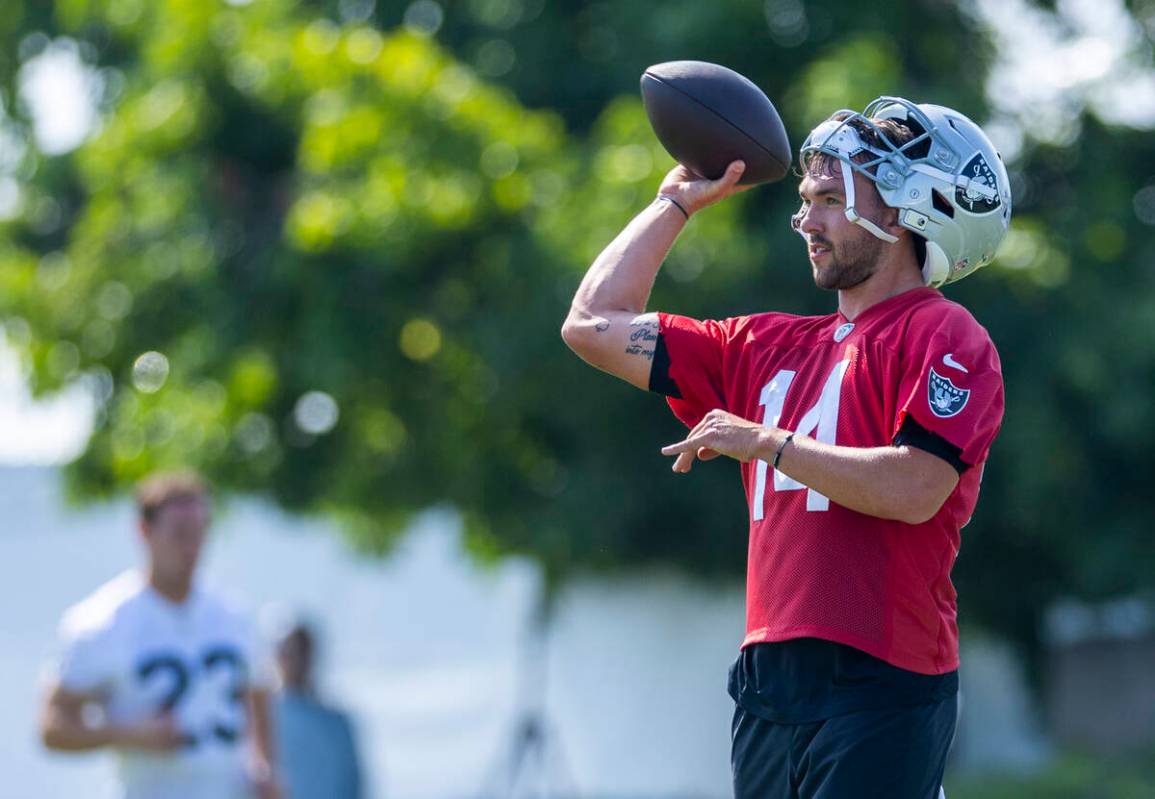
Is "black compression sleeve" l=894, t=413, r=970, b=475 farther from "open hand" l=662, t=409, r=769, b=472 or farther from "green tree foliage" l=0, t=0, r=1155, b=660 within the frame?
"green tree foliage" l=0, t=0, r=1155, b=660

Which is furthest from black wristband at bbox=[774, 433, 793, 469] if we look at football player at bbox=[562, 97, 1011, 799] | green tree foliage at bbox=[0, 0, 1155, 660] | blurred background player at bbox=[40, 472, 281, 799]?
green tree foliage at bbox=[0, 0, 1155, 660]

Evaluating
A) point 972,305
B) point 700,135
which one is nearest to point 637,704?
point 972,305

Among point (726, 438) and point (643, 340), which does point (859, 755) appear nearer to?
point (726, 438)

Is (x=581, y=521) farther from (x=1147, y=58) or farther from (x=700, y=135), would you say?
(x=700, y=135)

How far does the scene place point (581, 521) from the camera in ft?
38.4

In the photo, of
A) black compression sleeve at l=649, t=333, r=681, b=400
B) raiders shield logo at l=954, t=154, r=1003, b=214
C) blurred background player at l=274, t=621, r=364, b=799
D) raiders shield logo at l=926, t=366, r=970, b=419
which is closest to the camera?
raiders shield logo at l=926, t=366, r=970, b=419

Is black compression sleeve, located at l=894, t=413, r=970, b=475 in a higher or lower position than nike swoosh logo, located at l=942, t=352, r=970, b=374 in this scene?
lower

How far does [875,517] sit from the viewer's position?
340 centimetres

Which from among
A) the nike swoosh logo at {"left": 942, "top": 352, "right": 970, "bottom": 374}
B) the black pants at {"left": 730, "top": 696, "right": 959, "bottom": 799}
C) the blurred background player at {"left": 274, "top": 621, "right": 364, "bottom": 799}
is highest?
the nike swoosh logo at {"left": 942, "top": 352, "right": 970, "bottom": 374}

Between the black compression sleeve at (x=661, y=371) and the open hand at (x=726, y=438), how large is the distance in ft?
1.26

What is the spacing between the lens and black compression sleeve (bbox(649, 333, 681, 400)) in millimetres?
3756

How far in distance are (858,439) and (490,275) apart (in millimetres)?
7968

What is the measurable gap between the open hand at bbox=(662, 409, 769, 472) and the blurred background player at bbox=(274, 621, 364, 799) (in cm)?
600

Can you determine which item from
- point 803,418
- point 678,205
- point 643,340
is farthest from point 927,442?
point 678,205
